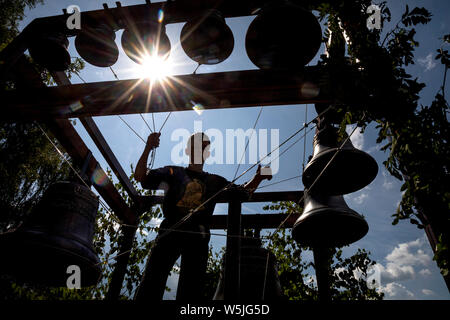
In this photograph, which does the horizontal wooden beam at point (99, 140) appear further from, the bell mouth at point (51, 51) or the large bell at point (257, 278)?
the large bell at point (257, 278)

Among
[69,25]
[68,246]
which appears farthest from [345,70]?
[69,25]

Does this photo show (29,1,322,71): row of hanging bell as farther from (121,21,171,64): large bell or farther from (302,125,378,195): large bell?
(302,125,378,195): large bell

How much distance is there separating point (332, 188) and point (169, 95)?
6.06 ft

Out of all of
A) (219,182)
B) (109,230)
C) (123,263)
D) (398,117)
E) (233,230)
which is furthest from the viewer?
(109,230)

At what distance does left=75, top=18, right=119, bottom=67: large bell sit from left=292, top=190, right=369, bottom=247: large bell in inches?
114

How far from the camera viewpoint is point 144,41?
2939 mm

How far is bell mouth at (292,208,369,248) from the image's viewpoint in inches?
102

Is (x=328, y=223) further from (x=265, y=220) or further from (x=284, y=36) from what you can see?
(x=284, y=36)

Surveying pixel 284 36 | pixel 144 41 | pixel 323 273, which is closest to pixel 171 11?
pixel 144 41

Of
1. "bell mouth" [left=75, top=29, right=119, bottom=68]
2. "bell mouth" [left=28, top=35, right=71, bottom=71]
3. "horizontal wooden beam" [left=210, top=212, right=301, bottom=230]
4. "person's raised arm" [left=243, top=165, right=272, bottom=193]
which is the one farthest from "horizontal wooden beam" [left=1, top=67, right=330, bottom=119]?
"horizontal wooden beam" [left=210, top=212, right=301, bottom=230]

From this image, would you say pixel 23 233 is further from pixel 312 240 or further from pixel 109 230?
pixel 109 230

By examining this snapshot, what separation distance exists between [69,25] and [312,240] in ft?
12.3
